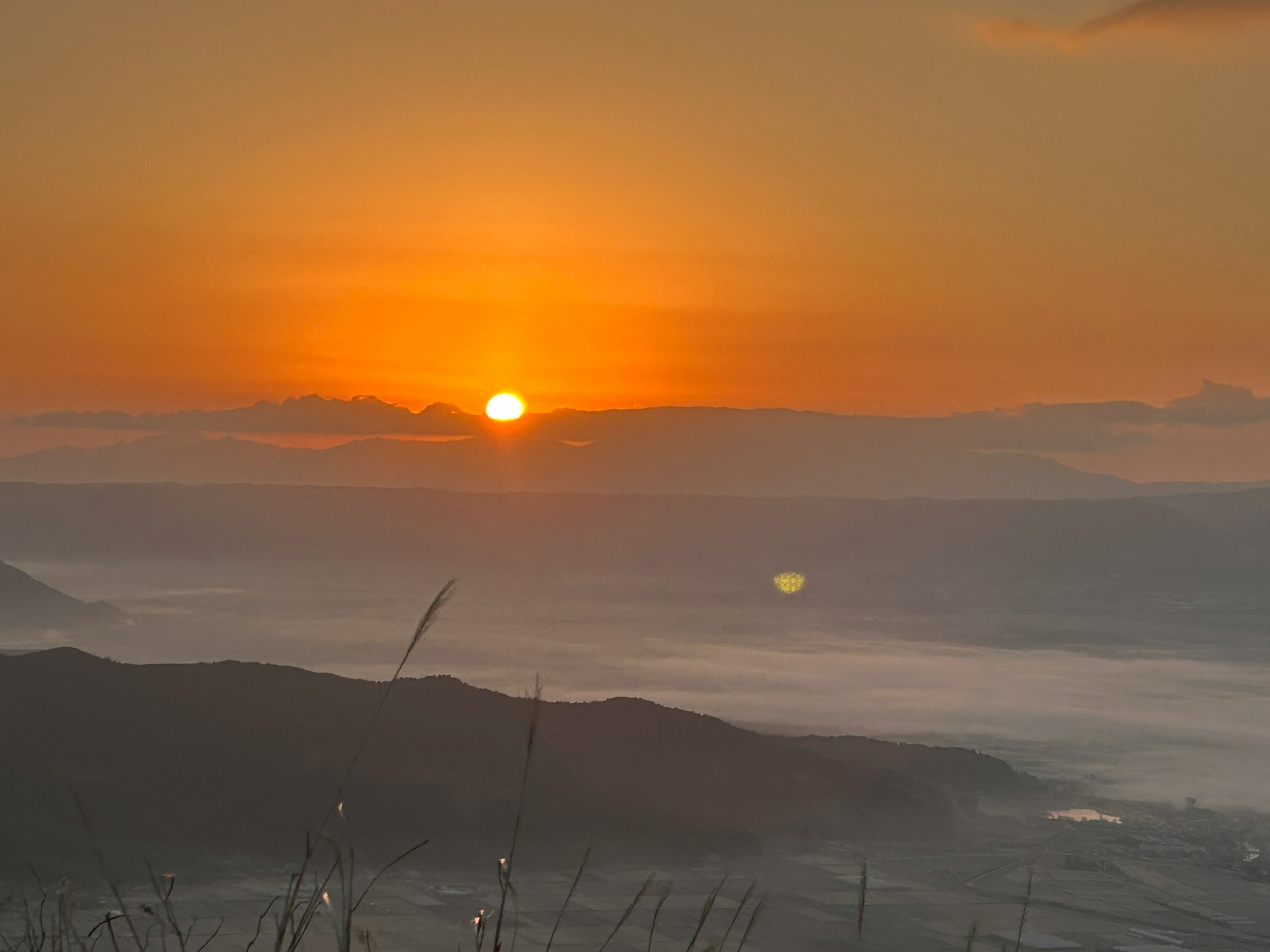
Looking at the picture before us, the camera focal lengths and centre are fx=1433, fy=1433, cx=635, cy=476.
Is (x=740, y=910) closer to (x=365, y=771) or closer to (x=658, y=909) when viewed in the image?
(x=658, y=909)

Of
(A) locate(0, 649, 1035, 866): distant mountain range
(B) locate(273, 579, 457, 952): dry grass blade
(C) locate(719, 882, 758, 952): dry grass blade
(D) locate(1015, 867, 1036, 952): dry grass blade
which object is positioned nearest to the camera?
(B) locate(273, 579, 457, 952): dry grass blade

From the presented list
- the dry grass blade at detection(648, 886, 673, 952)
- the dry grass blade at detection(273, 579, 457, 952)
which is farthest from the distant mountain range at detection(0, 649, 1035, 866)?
the dry grass blade at detection(273, 579, 457, 952)

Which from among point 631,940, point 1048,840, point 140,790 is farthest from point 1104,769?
point 140,790

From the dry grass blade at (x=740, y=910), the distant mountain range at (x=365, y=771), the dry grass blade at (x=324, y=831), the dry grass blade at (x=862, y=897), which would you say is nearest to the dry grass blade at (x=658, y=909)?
the dry grass blade at (x=740, y=910)

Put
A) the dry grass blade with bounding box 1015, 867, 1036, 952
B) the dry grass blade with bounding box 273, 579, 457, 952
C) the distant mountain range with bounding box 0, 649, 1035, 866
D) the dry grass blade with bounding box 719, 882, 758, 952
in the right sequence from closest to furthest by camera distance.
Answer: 1. the dry grass blade with bounding box 273, 579, 457, 952
2. the dry grass blade with bounding box 719, 882, 758, 952
3. the dry grass blade with bounding box 1015, 867, 1036, 952
4. the distant mountain range with bounding box 0, 649, 1035, 866

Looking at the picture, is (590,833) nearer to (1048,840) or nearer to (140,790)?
(140,790)

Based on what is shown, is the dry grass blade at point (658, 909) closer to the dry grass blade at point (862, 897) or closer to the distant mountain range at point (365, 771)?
the dry grass blade at point (862, 897)

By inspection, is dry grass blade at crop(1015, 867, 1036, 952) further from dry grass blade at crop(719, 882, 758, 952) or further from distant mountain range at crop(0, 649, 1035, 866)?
distant mountain range at crop(0, 649, 1035, 866)

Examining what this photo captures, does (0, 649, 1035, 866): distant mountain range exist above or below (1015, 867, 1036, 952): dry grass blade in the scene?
above
